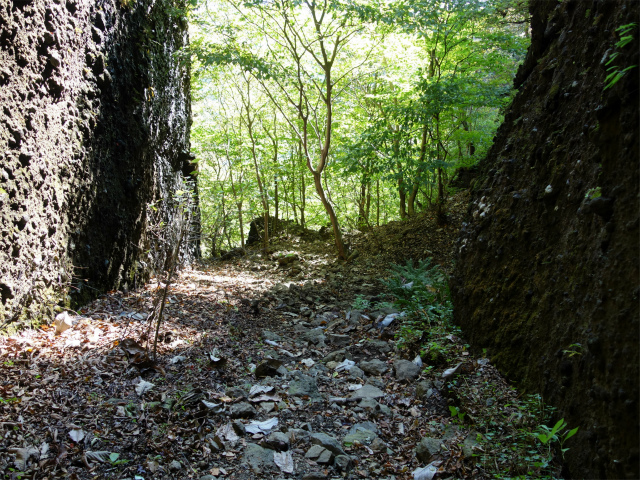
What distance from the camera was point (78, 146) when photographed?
471 cm

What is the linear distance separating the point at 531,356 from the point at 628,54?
2019 millimetres

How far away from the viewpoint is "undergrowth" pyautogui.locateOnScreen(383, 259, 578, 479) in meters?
2.18

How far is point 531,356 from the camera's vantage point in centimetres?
285

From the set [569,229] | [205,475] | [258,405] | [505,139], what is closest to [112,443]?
[205,475]

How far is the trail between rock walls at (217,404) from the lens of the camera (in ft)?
7.87

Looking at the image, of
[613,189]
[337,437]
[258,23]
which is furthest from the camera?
[258,23]

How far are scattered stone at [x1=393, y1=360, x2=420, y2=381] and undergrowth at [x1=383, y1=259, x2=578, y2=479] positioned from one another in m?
0.14

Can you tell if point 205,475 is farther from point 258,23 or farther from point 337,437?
point 258,23

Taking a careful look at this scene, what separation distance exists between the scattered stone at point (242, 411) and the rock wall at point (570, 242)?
2.04 metres

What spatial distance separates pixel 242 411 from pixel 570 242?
8.78ft

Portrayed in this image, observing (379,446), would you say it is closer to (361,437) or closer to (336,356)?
(361,437)

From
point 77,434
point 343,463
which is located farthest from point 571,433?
point 77,434

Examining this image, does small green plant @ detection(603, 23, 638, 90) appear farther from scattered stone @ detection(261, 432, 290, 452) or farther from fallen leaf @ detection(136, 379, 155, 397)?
fallen leaf @ detection(136, 379, 155, 397)

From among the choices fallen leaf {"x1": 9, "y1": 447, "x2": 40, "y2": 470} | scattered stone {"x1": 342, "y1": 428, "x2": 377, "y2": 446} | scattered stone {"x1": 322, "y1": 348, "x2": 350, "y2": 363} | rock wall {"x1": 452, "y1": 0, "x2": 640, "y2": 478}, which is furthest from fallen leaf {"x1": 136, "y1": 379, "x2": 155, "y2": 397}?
rock wall {"x1": 452, "y1": 0, "x2": 640, "y2": 478}
